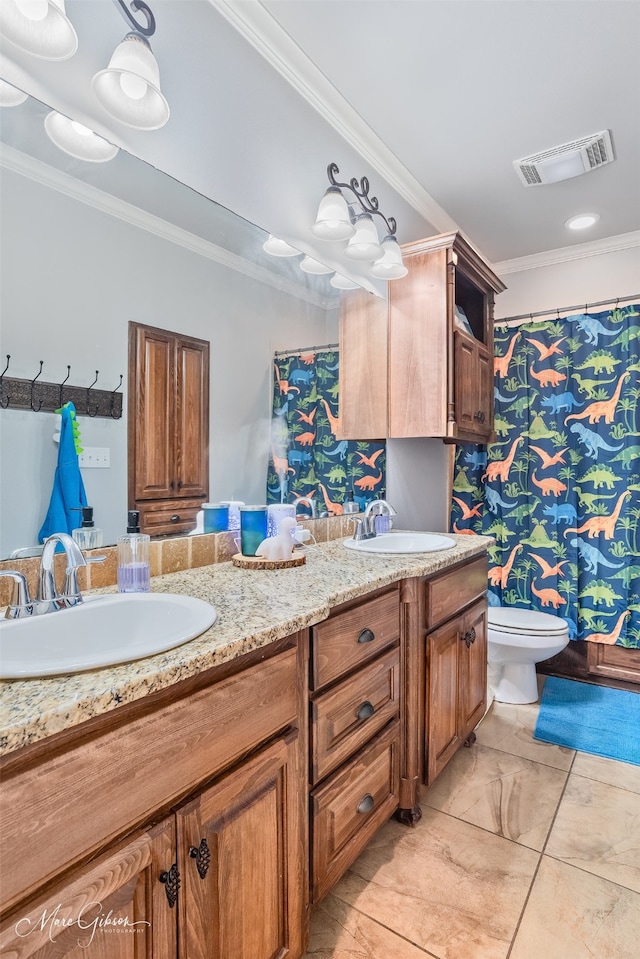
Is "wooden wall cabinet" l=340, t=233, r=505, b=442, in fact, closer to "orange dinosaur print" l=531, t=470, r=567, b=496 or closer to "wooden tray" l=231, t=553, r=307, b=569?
"orange dinosaur print" l=531, t=470, r=567, b=496

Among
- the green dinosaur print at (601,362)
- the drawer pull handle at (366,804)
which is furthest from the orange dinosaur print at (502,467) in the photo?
the drawer pull handle at (366,804)

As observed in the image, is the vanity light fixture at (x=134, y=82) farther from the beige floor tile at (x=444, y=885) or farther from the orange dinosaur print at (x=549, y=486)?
the orange dinosaur print at (x=549, y=486)

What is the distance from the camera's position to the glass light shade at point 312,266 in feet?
6.38

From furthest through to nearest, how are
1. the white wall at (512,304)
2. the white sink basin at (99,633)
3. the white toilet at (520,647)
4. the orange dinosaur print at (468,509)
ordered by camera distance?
the orange dinosaur print at (468,509) → the white wall at (512,304) → the white toilet at (520,647) → the white sink basin at (99,633)

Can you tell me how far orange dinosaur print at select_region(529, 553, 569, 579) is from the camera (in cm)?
276

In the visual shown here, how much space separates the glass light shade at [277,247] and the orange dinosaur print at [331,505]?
2.90 feet

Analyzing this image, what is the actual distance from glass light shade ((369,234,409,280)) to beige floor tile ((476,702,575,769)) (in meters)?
2.01

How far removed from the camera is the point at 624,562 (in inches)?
103

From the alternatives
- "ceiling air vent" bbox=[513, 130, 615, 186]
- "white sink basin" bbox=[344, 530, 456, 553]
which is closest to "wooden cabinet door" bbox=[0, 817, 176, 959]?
"white sink basin" bbox=[344, 530, 456, 553]

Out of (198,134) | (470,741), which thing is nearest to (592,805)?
(470,741)

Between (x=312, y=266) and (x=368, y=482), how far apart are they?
951 millimetres

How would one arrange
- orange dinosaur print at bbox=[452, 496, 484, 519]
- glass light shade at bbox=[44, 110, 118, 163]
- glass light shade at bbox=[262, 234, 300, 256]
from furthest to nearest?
1. orange dinosaur print at bbox=[452, 496, 484, 519]
2. glass light shade at bbox=[262, 234, 300, 256]
3. glass light shade at bbox=[44, 110, 118, 163]

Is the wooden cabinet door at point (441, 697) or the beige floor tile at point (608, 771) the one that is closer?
the wooden cabinet door at point (441, 697)

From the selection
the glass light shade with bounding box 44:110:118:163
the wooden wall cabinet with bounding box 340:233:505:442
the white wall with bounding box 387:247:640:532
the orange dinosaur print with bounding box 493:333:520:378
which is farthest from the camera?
the orange dinosaur print with bounding box 493:333:520:378
